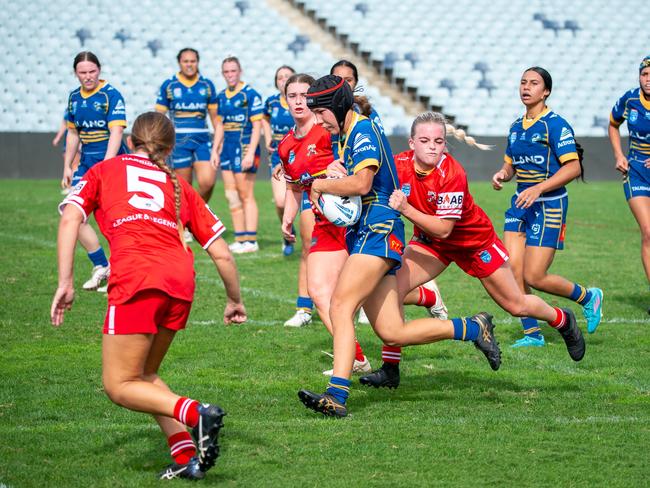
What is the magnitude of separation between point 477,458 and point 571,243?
10328 millimetres

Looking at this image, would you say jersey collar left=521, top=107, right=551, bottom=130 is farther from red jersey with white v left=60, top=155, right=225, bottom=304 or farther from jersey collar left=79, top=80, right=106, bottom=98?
jersey collar left=79, top=80, right=106, bottom=98

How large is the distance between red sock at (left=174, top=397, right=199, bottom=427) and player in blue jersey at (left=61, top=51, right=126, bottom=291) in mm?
6182

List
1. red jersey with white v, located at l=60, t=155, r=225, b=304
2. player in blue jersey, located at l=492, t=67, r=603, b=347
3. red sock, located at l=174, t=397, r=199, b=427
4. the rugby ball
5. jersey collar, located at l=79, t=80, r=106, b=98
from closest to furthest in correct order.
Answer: red sock, located at l=174, t=397, r=199, b=427 < red jersey with white v, located at l=60, t=155, r=225, b=304 < the rugby ball < player in blue jersey, located at l=492, t=67, r=603, b=347 < jersey collar, located at l=79, t=80, r=106, b=98

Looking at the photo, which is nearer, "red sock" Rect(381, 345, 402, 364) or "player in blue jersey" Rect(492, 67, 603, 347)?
"red sock" Rect(381, 345, 402, 364)

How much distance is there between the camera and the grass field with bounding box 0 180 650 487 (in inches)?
195

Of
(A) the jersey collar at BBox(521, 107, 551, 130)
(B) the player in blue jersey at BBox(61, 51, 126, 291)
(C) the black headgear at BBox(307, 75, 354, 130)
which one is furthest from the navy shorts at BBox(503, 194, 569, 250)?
(B) the player in blue jersey at BBox(61, 51, 126, 291)

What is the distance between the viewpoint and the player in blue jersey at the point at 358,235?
590 cm

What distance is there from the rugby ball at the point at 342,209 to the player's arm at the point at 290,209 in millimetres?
1469

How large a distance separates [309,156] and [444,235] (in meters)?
1.86

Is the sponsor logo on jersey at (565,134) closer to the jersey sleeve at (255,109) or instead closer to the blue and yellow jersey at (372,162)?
the blue and yellow jersey at (372,162)

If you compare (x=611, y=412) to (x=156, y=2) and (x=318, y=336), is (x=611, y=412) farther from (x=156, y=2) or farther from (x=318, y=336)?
(x=156, y=2)

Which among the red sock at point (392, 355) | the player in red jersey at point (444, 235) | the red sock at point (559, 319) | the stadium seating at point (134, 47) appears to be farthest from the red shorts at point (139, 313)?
the stadium seating at point (134, 47)

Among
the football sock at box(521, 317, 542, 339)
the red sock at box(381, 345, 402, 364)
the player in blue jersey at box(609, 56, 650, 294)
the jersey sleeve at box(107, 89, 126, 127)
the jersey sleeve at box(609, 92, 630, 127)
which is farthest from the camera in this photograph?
the jersey sleeve at box(107, 89, 126, 127)

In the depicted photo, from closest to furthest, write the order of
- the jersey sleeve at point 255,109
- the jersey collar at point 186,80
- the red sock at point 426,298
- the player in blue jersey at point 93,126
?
the red sock at point 426,298
the player in blue jersey at point 93,126
the jersey collar at point 186,80
the jersey sleeve at point 255,109
